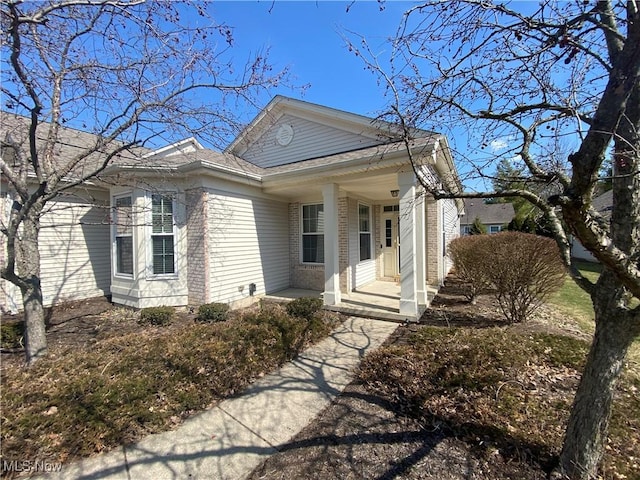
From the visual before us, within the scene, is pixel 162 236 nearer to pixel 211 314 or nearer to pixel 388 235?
pixel 211 314

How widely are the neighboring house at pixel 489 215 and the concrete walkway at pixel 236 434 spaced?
3522cm

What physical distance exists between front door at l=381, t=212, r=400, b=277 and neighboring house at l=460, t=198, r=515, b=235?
91.0ft

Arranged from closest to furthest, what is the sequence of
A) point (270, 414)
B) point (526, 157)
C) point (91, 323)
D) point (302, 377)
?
point (526, 157) < point (270, 414) < point (302, 377) < point (91, 323)

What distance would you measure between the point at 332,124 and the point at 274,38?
475cm

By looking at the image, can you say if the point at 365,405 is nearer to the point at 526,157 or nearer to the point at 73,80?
the point at 526,157

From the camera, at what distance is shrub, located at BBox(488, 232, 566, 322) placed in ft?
17.3

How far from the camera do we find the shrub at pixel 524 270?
17.3ft

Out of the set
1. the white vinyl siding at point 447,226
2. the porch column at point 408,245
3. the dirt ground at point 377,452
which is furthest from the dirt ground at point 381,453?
the white vinyl siding at point 447,226

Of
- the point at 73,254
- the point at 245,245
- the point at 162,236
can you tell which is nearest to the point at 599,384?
the point at 245,245

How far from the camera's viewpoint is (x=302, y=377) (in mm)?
4008

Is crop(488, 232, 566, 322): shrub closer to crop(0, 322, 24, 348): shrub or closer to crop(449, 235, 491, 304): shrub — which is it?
crop(449, 235, 491, 304): shrub

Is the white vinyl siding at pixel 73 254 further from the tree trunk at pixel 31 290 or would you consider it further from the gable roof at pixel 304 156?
the tree trunk at pixel 31 290

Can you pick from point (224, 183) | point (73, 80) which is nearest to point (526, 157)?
point (73, 80)

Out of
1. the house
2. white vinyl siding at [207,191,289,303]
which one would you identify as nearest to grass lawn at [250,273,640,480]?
the house
